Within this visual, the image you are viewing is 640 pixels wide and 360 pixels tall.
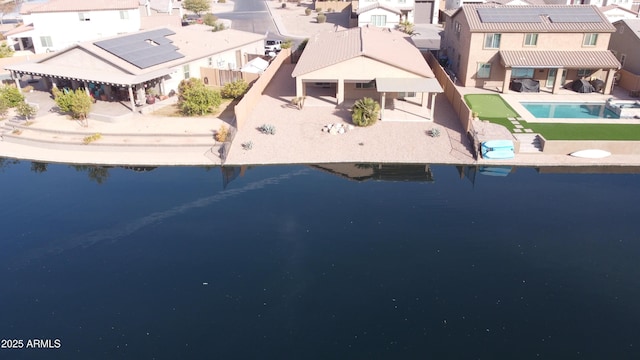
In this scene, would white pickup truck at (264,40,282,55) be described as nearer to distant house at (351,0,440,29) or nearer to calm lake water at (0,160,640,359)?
distant house at (351,0,440,29)

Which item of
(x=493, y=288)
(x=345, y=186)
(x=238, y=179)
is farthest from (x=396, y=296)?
(x=238, y=179)

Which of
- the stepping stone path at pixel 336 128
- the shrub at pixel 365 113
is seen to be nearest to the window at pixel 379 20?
the shrub at pixel 365 113

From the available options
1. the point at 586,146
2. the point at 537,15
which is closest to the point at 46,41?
the point at 537,15

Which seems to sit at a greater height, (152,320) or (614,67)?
(614,67)

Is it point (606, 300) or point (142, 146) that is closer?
point (606, 300)

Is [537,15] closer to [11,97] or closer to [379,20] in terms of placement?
[379,20]

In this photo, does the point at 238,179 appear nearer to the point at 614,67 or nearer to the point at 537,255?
the point at 537,255

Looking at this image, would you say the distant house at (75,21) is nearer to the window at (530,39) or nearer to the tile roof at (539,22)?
the tile roof at (539,22)
